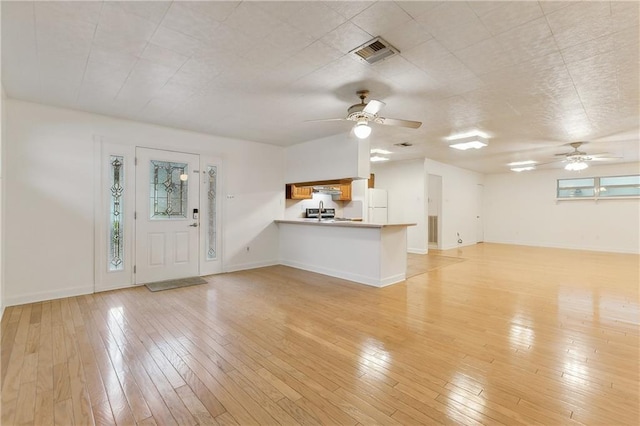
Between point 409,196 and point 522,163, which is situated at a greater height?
point 522,163

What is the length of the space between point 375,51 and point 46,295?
5.03 m

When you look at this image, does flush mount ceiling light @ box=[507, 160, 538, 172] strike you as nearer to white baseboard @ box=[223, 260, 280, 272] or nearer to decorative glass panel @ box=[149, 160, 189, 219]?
white baseboard @ box=[223, 260, 280, 272]

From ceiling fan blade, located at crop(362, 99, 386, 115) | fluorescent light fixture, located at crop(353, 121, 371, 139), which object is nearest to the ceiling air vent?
ceiling fan blade, located at crop(362, 99, 386, 115)

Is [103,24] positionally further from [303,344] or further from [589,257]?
[589,257]

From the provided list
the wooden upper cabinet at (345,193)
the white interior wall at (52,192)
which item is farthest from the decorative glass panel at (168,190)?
the wooden upper cabinet at (345,193)

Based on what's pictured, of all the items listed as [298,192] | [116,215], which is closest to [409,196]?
[298,192]

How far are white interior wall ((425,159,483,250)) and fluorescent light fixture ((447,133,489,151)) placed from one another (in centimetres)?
210

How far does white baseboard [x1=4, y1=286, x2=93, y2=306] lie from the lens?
143 inches

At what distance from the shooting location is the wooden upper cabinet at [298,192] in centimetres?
675

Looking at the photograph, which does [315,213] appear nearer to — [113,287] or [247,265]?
[247,265]

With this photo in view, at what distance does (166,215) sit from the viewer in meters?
4.91

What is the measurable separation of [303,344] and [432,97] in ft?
10.5

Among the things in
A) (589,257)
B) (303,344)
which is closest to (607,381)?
(303,344)

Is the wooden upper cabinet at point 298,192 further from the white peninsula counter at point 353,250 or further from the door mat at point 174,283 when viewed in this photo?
the door mat at point 174,283
